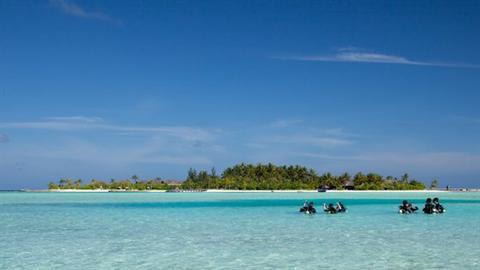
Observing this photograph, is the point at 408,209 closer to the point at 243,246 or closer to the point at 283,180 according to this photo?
the point at 243,246

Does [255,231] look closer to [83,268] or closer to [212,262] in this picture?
[212,262]

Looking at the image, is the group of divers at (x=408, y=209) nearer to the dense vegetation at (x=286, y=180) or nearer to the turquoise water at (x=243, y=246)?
the turquoise water at (x=243, y=246)

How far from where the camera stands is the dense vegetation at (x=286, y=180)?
170500 mm

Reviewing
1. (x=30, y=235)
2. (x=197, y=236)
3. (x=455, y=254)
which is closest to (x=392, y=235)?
(x=455, y=254)

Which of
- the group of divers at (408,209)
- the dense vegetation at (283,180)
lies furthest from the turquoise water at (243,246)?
the dense vegetation at (283,180)

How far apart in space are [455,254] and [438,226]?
12.8 meters

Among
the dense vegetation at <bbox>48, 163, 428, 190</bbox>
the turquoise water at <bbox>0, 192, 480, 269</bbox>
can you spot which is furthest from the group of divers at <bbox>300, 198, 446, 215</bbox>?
the dense vegetation at <bbox>48, 163, 428, 190</bbox>

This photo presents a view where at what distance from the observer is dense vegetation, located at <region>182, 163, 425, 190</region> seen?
170500 mm

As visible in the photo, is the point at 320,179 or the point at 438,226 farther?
the point at 320,179

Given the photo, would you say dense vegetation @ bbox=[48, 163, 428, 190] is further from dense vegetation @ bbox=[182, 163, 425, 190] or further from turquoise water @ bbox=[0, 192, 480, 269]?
turquoise water @ bbox=[0, 192, 480, 269]

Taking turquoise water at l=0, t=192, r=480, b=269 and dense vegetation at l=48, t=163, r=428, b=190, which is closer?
turquoise water at l=0, t=192, r=480, b=269

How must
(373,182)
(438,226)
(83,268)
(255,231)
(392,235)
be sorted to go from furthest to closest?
(373,182) → (438,226) → (255,231) → (392,235) → (83,268)

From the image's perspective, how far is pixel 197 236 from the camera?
2891 centimetres

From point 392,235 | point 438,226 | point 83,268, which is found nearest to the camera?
point 83,268
